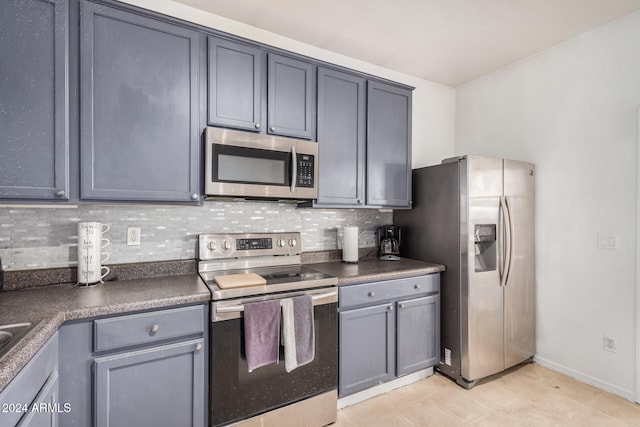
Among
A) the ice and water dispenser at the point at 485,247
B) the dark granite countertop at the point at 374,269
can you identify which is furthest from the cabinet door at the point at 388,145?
the ice and water dispenser at the point at 485,247

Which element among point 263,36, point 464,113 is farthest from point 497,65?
point 263,36

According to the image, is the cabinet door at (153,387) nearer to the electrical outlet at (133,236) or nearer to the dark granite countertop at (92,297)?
the dark granite countertop at (92,297)

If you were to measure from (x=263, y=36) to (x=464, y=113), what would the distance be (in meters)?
2.24

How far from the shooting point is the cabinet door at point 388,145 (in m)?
2.60

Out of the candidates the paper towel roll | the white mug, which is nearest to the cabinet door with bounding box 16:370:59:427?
the white mug

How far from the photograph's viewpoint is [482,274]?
2.45 m

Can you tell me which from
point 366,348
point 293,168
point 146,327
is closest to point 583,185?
point 366,348

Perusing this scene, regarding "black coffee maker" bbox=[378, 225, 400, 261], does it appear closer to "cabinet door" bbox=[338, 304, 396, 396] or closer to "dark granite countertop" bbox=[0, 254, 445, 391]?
"dark granite countertop" bbox=[0, 254, 445, 391]

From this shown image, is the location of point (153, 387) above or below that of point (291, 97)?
below

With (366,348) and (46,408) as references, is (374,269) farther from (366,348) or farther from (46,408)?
(46,408)

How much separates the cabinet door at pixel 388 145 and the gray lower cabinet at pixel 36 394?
82.1 inches

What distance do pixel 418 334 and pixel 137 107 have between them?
241 cm

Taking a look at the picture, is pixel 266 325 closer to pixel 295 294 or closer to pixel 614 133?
pixel 295 294

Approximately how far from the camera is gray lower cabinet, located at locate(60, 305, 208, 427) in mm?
1386
